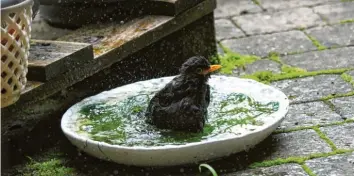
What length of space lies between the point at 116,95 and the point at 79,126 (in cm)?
44

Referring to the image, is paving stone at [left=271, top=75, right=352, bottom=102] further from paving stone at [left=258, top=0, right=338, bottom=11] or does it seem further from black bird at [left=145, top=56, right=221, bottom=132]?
paving stone at [left=258, top=0, right=338, bottom=11]

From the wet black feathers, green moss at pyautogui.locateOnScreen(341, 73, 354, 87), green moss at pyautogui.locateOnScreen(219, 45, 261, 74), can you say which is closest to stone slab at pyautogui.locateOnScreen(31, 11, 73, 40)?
green moss at pyautogui.locateOnScreen(219, 45, 261, 74)

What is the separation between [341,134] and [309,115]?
0.33 metres

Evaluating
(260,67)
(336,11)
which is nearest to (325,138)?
(260,67)

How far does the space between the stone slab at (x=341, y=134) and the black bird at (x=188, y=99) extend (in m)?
0.68

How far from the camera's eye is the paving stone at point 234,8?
6.70 m

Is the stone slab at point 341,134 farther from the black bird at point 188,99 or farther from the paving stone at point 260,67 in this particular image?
the paving stone at point 260,67

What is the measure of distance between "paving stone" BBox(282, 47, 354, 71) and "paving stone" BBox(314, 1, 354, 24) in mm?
701

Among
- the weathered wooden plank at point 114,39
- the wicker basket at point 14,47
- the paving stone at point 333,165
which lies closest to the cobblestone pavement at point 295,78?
the paving stone at point 333,165

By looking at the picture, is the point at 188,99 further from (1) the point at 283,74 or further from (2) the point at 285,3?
(2) the point at 285,3

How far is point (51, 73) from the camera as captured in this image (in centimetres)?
419

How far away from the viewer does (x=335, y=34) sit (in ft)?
19.7

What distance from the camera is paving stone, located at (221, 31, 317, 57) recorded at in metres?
5.80

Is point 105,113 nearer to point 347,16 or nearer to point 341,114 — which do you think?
point 341,114
